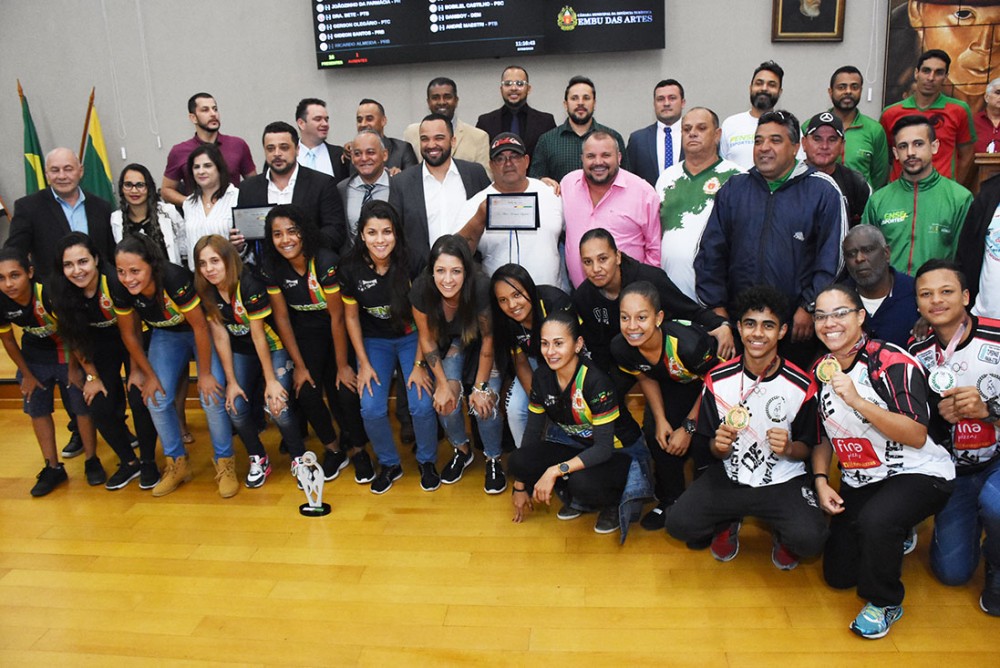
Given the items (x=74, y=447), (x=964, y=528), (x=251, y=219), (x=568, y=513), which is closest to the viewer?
(x=964, y=528)

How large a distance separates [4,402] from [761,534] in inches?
179

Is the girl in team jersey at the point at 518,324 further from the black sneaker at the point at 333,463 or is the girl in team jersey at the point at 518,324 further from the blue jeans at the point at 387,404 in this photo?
the black sneaker at the point at 333,463

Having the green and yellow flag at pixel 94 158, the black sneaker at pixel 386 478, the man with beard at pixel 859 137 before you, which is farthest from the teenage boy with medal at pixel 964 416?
the green and yellow flag at pixel 94 158

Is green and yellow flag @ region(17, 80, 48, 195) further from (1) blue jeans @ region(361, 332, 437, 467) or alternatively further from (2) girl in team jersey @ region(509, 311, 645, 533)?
(2) girl in team jersey @ region(509, 311, 645, 533)

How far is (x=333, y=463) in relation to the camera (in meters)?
3.32

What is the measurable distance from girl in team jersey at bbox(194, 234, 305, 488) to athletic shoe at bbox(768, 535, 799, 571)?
211 centimetres

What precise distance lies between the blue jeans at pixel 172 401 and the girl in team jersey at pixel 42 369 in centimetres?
41

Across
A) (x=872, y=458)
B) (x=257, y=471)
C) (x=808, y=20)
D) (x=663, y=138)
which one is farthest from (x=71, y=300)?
(x=808, y=20)

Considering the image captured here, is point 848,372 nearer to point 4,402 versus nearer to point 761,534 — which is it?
point 761,534

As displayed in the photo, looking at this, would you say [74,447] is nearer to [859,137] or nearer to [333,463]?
[333,463]

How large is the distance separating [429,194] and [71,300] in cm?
169

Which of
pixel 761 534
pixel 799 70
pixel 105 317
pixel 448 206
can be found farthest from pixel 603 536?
pixel 799 70

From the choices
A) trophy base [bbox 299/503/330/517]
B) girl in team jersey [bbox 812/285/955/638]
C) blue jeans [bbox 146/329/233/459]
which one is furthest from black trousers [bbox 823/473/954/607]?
blue jeans [bbox 146/329/233/459]

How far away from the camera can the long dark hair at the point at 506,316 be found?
9.02ft
